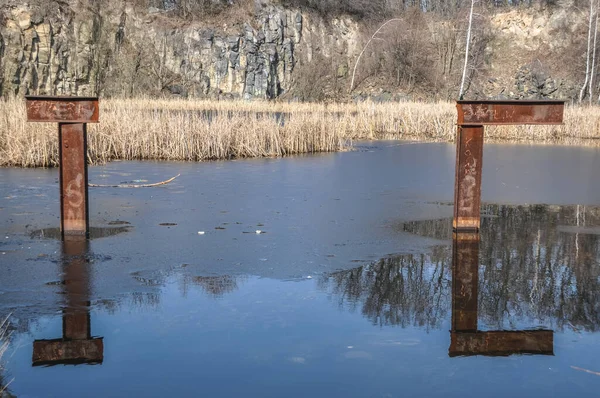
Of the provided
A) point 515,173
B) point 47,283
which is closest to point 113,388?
point 47,283

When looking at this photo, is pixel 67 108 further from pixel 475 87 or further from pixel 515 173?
pixel 475 87

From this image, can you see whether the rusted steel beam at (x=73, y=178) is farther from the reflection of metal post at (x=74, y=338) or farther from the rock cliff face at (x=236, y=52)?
the rock cliff face at (x=236, y=52)

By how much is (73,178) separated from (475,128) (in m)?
3.74

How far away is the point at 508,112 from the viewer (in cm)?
676

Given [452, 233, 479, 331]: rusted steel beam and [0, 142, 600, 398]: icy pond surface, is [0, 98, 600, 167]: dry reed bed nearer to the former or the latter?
[0, 142, 600, 398]: icy pond surface

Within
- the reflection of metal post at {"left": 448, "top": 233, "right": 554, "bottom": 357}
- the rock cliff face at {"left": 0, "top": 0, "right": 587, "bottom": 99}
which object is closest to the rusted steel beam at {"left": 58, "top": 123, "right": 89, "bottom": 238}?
the reflection of metal post at {"left": 448, "top": 233, "right": 554, "bottom": 357}

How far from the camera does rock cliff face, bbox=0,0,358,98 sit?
3991 cm

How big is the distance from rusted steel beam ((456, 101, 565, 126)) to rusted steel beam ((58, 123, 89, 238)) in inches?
136

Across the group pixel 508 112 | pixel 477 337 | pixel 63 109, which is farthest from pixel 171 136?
pixel 477 337

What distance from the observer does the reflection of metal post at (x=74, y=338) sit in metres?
3.91

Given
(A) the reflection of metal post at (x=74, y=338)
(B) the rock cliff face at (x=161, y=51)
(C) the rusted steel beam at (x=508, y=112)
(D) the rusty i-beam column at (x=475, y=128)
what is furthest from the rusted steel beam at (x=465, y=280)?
(B) the rock cliff face at (x=161, y=51)

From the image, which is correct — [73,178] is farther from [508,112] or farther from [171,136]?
[171,136]

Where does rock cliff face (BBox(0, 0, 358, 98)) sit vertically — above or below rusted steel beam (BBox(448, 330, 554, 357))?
above

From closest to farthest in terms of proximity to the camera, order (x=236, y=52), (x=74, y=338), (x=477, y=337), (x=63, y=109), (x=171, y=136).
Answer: (x=74, y=338) < (x=477, y=337) < (x=63, y=109) < (x=171, y=136) < (x=236, y=52)
